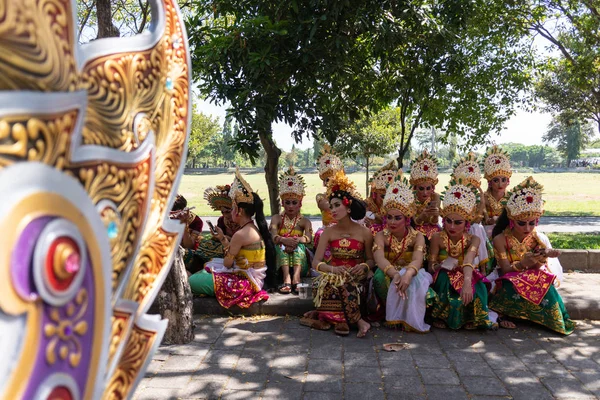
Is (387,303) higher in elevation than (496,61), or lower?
lower

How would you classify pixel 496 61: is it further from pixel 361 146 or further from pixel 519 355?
pixel 519 355

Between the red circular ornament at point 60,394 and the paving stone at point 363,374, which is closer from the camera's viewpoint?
the red circular ornament at point 60,394

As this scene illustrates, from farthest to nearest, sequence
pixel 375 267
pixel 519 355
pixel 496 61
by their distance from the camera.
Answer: pixel 496 61, pixel 375 267, pixel 519 355

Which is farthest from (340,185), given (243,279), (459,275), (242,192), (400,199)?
(459,275)

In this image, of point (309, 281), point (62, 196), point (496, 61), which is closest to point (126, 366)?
point (62, 196)

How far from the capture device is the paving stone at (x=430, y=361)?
4129 millimetres

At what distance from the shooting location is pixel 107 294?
3.21ft

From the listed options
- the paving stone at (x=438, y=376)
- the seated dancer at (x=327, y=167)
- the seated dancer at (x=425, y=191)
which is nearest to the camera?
the paving stone at (x=438, y=376)

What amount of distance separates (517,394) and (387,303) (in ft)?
5.61

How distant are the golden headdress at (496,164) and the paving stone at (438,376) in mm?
3340

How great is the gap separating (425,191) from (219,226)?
2807 millimetres

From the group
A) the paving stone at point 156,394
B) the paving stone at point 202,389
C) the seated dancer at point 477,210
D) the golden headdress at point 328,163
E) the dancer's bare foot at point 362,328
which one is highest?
the golden headdress at point 328,163

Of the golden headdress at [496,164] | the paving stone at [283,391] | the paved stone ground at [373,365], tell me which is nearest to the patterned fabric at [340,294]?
the paved stone ground at [373,365]

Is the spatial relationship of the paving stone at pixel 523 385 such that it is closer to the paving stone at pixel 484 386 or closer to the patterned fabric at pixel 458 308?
the paving stone at pixel 484 386
